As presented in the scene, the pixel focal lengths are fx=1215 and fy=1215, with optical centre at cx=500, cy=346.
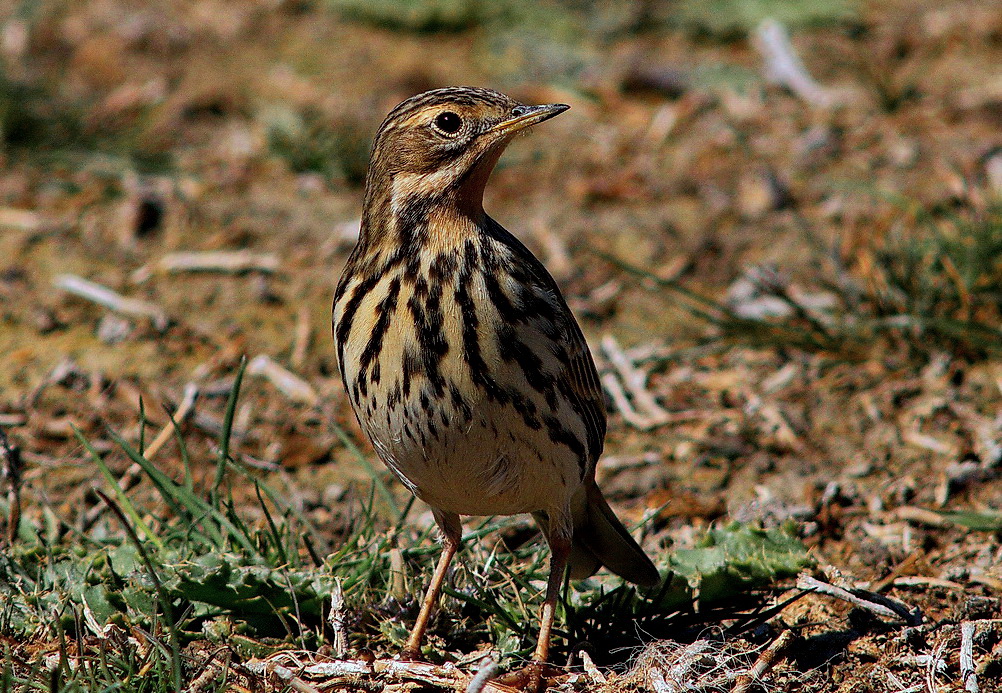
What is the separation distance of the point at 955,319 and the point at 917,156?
2.46 m

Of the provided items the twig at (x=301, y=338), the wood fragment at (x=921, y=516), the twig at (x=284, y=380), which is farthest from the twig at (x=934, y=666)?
the twig at (x=301, y=338)

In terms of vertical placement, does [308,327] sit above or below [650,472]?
above

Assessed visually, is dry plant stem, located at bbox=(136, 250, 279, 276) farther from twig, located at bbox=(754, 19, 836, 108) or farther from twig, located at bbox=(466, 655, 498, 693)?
twig, located at bbox=(754, 19, 836, 108)

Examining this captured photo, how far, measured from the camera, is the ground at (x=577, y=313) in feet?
15.2

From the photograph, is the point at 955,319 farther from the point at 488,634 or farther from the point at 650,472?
the point at 488,634

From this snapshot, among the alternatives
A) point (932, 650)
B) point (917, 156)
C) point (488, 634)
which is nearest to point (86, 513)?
point (488, 634)

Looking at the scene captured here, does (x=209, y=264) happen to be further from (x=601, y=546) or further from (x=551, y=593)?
(x=551, y=593)

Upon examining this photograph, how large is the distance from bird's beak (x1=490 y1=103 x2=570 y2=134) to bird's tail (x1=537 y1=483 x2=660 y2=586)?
1515 mm

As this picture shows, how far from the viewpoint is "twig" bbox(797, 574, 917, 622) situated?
179 inches

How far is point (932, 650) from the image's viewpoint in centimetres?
457

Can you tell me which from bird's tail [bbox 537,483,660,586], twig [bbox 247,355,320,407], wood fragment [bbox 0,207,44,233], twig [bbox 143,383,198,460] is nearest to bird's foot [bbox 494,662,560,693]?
bird's tail [bbox 537,483,660,586]

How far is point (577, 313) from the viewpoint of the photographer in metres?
7.50

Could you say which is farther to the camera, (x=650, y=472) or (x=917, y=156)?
(x=917, y=156)

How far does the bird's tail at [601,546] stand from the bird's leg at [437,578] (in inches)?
18.4
